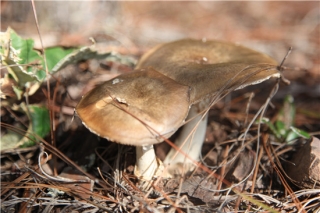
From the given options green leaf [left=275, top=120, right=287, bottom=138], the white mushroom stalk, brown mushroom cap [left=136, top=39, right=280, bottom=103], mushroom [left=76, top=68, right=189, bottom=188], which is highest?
brown mushroom cap [left=136, top=39, right=280, bottom=103]

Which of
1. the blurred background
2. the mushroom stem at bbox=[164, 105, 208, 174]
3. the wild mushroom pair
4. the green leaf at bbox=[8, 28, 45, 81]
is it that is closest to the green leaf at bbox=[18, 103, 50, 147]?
the green leaf at bbox=[8, 28, 45, 81]

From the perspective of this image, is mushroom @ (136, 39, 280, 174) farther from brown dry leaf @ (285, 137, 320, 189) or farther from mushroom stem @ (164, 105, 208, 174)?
brown dry leaf @ (285, 137, 320, 189)

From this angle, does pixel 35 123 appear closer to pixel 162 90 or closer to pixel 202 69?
pixel 162 90

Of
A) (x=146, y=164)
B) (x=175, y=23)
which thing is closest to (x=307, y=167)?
(x=146, y=164)

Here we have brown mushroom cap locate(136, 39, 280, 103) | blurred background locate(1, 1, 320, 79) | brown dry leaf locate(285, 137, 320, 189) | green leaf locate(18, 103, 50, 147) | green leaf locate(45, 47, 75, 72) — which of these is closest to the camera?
brown mushroom cap locate(136, 39, 280, 103)

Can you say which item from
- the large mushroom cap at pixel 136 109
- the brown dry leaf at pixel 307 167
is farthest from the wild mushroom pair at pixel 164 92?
the brown dry leaf at pixel 307 167

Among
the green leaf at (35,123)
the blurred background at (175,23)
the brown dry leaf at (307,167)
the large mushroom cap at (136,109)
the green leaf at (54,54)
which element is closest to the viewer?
the large mushroom cap at (136,109)

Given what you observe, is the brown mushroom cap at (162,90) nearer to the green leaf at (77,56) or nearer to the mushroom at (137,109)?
the mushroom at (137,109)

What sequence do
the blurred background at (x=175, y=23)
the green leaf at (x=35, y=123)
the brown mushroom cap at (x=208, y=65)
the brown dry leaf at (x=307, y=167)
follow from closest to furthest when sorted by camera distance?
1. the brown mushroom cap at (x=208, y=65)
2. the brown dry leaf at (x=307, y=167)
3. the green leaf at (x=35, y=123)
4. the blurred background at (x=175, y=23)
